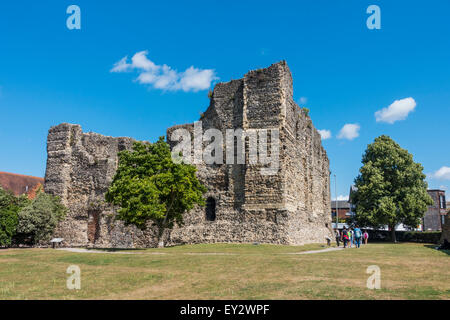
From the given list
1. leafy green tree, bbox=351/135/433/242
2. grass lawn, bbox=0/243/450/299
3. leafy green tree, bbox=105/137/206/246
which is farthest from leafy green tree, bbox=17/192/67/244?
leafy green tree, bbox=351/135/433/242

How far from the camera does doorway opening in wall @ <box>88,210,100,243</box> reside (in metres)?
32.4

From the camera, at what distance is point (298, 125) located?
99.4 ft

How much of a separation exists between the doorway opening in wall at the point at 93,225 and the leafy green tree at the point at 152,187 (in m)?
10.2

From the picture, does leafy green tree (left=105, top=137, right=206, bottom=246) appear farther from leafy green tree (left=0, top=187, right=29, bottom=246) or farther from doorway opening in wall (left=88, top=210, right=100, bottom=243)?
doorway opening in wall (left=88, top=210, right=100, bottom=243)

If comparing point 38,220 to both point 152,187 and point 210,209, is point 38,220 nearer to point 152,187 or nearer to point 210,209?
point 152,187

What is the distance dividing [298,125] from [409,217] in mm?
15278

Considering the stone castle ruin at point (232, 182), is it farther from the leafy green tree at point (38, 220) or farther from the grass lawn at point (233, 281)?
the grass lawn at point (233, 281)

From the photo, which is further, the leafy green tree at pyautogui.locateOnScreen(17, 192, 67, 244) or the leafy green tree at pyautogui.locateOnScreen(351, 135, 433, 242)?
the leafy green tree at pyautogui.locateOnScreen(351, 135, 433, 242)

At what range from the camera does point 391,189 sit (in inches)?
1451

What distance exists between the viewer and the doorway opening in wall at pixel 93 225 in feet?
106

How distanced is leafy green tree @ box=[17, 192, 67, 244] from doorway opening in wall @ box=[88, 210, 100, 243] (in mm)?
2728

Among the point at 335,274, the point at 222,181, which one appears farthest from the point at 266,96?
the point at 335,274

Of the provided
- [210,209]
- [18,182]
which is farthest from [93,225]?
[18,182]
